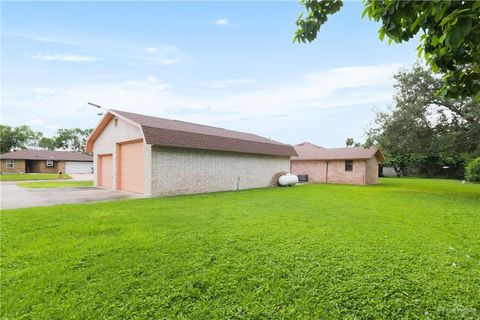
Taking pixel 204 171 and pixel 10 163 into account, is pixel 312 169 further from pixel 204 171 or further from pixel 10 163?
pixel 10 163

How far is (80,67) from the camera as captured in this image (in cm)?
1130

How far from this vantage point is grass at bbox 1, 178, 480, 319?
2.51 metres

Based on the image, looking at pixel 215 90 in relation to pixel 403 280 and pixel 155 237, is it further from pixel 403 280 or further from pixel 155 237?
pixel 403 280

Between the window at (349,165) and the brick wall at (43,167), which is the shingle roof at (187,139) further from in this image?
the brick wall at (43,167)

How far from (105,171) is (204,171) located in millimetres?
6653

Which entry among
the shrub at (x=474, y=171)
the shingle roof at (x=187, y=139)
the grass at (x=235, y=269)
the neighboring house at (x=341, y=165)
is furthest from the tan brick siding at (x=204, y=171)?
the shrub at (x=474, y=171)

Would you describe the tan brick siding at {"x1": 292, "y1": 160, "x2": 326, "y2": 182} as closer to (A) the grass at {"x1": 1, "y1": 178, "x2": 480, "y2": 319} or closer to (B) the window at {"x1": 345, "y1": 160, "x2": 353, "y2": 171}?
(B) the window at {"x1": 345, "y1": 160, "x2": 353, "y2": 171}

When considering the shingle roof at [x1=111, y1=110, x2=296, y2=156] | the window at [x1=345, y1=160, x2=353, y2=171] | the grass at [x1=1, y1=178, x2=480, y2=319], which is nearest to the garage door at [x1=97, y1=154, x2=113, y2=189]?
the shingle roof at [x1=111, y1=110, x2=296, y2=156]

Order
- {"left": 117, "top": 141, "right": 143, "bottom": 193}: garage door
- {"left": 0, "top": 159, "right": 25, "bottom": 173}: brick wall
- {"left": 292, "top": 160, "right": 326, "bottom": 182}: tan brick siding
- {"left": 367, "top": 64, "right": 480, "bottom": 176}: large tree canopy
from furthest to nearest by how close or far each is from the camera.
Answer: {"left": 0, "top": 159, "right": 25, "bottom": 173}: brick wall
{"left": 292, "top": 160, "right": 326, "bottom": 182}: tan brick siding
{"left": 367, "top": 64, "right": 480, "bottom": 176}: large tree canopy
{"left": 117, "top": 141, "right": 143, "bottom": 193}: garage door

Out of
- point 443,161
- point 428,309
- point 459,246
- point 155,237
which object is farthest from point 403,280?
point 443,161

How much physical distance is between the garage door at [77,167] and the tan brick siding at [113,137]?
24.4m

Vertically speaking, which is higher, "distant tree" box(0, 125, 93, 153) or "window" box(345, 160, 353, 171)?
"distant tree" box(0, 125, 93, 153)

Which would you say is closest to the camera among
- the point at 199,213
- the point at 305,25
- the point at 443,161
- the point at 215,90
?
the point at 305,25

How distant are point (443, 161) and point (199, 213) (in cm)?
3497
